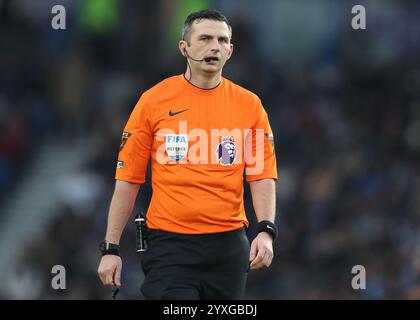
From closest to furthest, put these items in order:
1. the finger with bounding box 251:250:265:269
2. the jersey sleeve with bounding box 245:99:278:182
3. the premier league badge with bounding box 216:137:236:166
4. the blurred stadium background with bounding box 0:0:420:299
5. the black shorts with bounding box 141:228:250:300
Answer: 1. the finger with bounding box 251:250:265:269
2. the black shorts with bounding box 141:228:250:300
3. the premier league badge with bounding box 216:137:236:166
4. the jersey sleeve with bounding box 245:99:278:182
5. the blurred stadium background with bounding box 0:0:420:299

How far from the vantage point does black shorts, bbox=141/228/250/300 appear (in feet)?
22.0

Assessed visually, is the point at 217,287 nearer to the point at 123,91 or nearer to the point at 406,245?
the point at 406,245

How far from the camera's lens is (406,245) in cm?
1205

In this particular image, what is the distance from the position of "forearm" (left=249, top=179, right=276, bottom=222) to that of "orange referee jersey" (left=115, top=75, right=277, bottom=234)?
0.05 metres

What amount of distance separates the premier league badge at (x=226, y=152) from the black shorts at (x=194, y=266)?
1.42 ft

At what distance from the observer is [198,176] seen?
22.2 feet

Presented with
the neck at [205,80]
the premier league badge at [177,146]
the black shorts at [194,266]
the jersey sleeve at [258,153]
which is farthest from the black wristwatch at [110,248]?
the neck at [205,80]

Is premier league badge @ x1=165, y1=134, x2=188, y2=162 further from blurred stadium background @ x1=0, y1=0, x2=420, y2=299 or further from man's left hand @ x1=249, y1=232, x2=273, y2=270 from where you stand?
blurred stadium background @ x1=0, y1=0, x2=420, y2=299

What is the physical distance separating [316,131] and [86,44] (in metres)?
4.41

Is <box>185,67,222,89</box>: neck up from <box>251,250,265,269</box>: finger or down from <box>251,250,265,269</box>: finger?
up

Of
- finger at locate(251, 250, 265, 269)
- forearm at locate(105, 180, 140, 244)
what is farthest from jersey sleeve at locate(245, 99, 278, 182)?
forearm at locate(105, 180, 140, 244)

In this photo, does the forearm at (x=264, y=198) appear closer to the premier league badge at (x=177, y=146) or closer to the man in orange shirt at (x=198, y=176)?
the man in orange shirt at (x=198, y=176)

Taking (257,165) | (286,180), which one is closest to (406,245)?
(286,180)

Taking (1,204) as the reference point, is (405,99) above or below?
above
